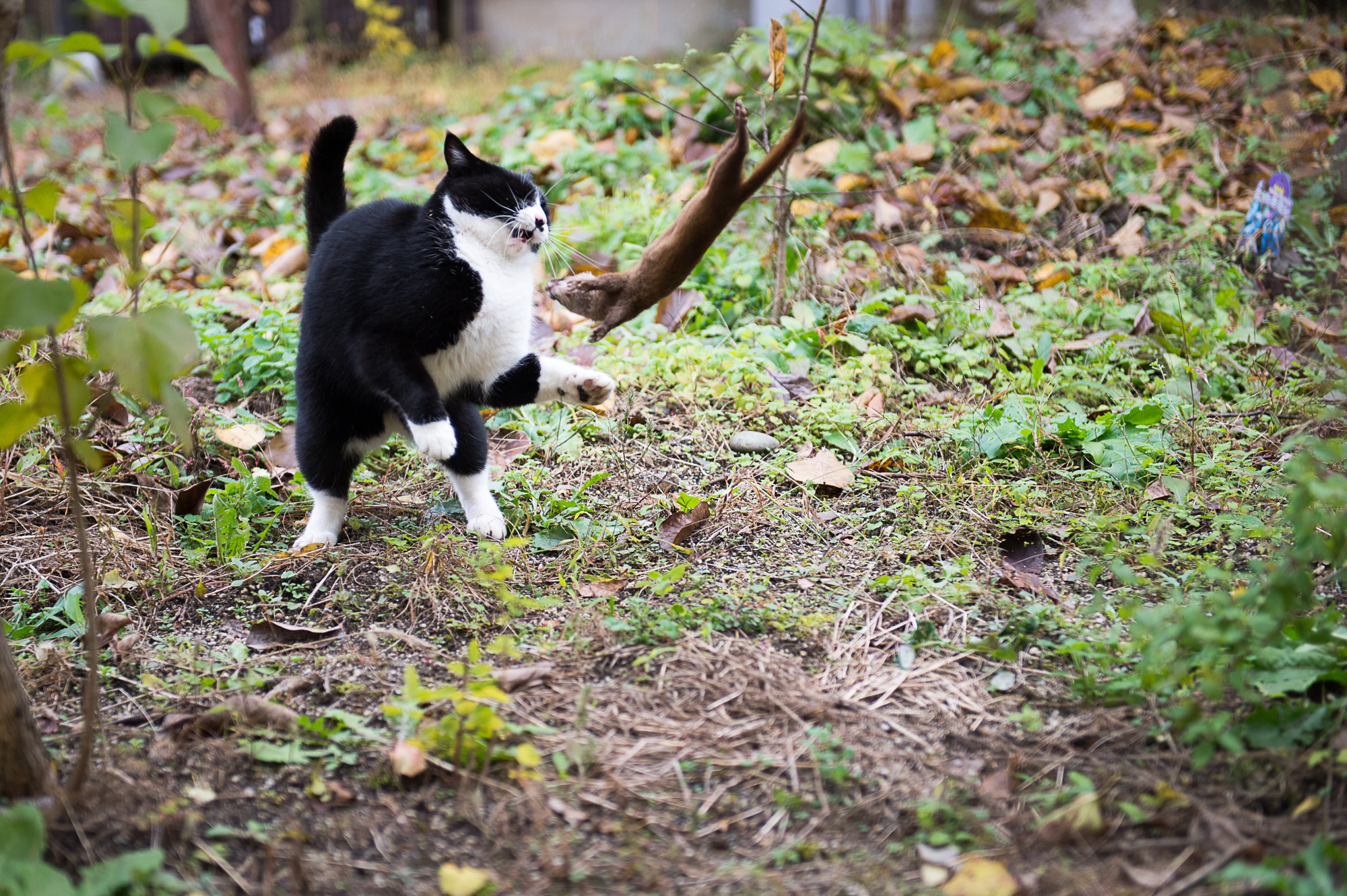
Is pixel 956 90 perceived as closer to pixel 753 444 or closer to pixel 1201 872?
pixel 753 444

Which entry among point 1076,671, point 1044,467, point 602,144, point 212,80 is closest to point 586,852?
point 1076,671

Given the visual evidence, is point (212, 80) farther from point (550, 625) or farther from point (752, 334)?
point (550, 625)

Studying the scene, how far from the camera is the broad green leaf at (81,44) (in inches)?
46.6

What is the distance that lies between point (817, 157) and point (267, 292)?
235cm

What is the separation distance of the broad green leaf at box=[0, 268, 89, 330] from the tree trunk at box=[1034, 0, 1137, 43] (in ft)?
18.8

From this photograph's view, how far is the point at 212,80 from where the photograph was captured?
341 inches

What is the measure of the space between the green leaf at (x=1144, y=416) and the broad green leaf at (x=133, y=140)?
7.55ft

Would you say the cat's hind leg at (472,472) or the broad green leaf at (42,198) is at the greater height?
the broad green leaf at (42,198)

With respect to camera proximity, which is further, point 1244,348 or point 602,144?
point 602,144

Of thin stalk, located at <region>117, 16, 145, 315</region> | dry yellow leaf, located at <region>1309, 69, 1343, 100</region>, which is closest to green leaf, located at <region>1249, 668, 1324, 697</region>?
thin stalk, located at <region>117, 16, 145, 315</region>

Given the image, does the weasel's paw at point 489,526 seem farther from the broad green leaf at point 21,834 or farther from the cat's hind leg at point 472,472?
the broad green leaf at point 21,834

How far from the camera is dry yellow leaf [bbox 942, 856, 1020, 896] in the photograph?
1.21 meters

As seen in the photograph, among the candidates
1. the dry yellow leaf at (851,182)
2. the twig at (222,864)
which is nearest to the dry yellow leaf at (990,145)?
the dry yellow leaf at (851,182)

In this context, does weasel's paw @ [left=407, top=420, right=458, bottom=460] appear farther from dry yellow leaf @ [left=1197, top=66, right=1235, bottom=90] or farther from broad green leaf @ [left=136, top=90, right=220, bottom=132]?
dry yellow leaf @ [left=1197, top=66, right=1235, bottom=90]
